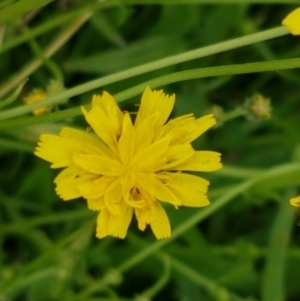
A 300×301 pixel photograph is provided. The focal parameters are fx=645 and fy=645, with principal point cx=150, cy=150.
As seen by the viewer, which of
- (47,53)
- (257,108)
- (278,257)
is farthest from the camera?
(278,257)

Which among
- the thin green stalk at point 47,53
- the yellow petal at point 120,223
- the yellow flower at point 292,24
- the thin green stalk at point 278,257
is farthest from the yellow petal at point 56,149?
the thin green stalk at point 278,257

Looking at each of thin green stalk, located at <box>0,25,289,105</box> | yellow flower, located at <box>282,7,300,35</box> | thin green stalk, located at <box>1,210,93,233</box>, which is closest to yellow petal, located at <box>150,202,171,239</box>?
thin green stalk, located at <box>0,25,289,105</box>

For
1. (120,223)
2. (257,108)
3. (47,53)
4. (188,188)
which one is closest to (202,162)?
(188,188)

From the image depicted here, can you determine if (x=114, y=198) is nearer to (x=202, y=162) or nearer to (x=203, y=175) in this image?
(x=202, y=162)

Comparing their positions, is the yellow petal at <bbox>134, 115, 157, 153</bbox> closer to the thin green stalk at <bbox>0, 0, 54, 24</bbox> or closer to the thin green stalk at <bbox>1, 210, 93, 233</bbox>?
the thin green stalk at <bbox>0, 0, 54, 24</bbox>

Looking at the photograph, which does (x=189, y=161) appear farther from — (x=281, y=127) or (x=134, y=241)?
(x=281, y=127)
